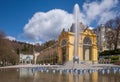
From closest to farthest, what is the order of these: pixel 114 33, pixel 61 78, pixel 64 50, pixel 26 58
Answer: pixel 61 78, pixel 114 33, pixel 64 50, pixel 26 58

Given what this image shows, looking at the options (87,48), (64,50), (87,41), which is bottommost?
(64,50)

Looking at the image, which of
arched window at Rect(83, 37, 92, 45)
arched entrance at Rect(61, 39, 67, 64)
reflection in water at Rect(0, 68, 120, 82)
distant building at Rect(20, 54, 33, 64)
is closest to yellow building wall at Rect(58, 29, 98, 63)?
arched window at Rect(83, 37, 92, 45)

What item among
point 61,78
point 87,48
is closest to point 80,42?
point 87,48

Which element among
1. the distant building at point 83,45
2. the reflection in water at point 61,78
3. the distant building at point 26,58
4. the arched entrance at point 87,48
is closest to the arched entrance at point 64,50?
the distant building at point 83,45

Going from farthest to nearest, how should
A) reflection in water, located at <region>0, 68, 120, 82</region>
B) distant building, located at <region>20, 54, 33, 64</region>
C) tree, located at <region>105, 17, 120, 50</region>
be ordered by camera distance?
distant building, located at <region>20, 54, 33, 64</region> < tree, located at <region>105, 17, 120, 50</region> < reflection in water, located at <region>0, 68, 120, 82</region>

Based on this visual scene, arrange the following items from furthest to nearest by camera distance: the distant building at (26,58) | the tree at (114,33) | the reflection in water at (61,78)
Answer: the distant building at (26,58) < the tree at (114,33) < the reflection in water at (61,78)

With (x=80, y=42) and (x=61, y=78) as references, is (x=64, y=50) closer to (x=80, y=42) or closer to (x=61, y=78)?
(x=80, y=42)

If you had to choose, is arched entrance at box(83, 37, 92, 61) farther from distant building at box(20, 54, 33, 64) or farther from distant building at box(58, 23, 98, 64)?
distant building at box(20, 54, 33, 64)

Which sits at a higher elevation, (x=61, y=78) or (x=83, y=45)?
(x=83, y=45)

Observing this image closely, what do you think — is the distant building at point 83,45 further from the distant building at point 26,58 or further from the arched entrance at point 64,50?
the distant building at point 26,58

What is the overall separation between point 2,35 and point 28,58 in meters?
83.2

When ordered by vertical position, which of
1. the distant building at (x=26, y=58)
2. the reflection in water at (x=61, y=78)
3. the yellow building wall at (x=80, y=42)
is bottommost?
the reflection in water at (x=61, y=78)

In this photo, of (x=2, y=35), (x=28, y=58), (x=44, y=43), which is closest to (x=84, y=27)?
(x=2, y=35)

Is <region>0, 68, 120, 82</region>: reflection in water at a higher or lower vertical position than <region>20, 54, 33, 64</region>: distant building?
lower
